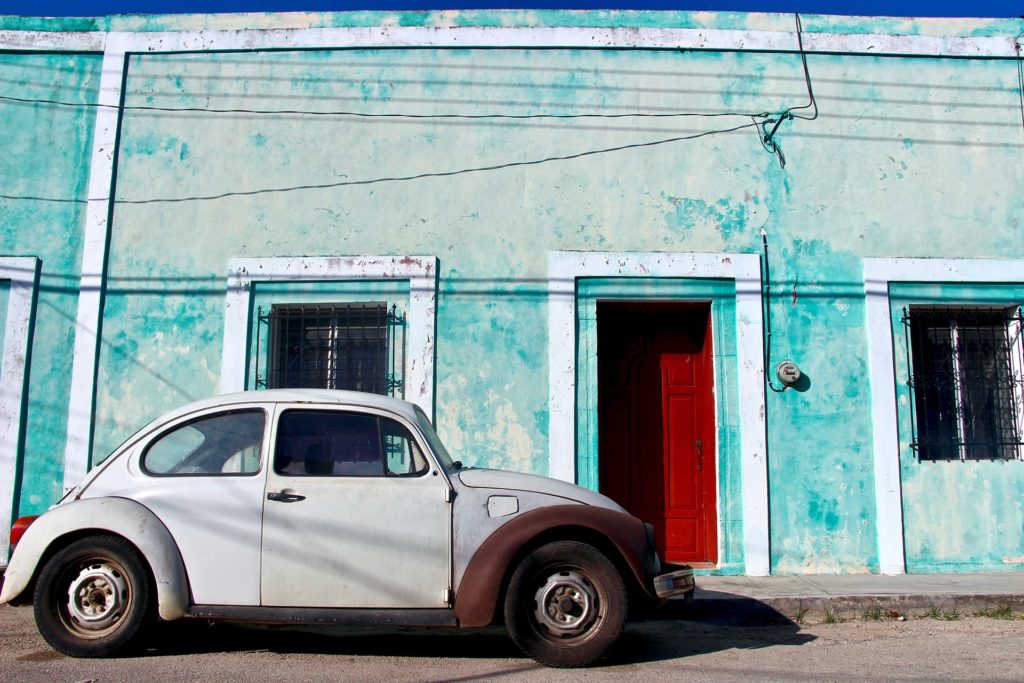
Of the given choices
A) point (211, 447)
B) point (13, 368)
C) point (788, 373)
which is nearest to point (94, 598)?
point (211, 447)

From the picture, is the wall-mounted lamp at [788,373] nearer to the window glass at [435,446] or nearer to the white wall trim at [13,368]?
the window glass at [435,446]

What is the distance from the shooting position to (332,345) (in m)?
8.17

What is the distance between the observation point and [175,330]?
320 inches

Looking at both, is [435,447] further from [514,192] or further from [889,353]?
[889,353]

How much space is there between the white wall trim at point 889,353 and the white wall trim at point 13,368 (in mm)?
7754

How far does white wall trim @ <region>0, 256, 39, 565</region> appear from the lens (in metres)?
7.84

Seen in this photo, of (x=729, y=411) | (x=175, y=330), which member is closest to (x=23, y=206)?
(x=175, y=330)

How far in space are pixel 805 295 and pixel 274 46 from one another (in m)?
5.62

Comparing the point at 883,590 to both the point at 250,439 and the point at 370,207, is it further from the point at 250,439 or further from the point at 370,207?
the point at 370,207

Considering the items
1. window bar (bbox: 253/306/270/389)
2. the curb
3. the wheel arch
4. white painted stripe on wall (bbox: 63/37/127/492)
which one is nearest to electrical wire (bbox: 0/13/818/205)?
white painted stripe on wall (bbox: 63/37/127/492)

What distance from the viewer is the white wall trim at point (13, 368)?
784 centimetres

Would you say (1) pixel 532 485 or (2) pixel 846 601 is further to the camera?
(2) pixel 846 601

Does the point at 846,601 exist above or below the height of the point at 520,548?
below

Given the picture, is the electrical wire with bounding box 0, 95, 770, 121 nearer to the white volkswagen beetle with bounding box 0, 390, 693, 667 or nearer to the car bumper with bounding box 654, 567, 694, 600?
the white volkswagen beetle with bounding box 0, 390, 693, 667
